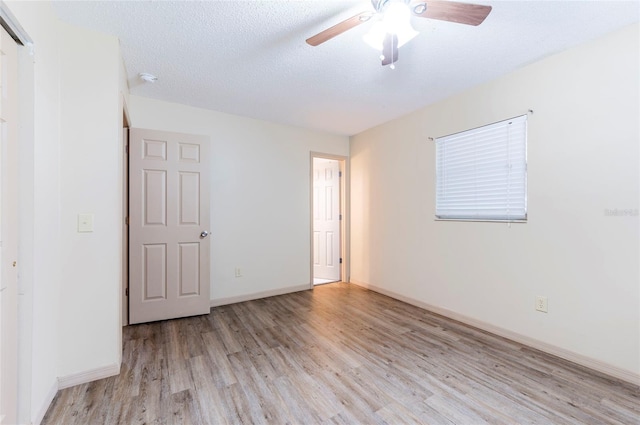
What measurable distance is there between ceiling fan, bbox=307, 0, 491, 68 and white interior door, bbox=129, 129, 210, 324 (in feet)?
6.88

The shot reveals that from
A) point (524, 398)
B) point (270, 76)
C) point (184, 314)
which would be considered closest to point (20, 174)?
point (270, 76)

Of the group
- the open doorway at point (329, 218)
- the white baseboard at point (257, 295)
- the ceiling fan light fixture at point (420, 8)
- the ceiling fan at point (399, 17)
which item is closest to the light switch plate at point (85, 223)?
the white baseboard at point (257, 295)

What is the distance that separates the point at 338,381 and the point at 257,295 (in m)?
2.07

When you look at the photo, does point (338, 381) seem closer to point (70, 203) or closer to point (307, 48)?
point (70, 203)


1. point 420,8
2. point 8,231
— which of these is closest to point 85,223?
point 8,231

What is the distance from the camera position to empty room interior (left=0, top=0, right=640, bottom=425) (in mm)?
1589

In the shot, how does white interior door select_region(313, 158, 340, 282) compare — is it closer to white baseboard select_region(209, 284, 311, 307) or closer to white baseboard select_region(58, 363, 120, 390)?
white baseboard select_region(209, 284, 311, 307)

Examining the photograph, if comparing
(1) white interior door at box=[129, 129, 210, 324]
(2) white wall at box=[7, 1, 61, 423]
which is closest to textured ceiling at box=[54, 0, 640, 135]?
(2) white wall at box=[7, 1, 61, 423]

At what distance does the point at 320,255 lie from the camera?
4965 mm

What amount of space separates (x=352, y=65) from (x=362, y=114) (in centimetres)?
121

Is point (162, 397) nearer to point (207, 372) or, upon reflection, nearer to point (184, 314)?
point (207, 372)

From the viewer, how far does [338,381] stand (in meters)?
1.92

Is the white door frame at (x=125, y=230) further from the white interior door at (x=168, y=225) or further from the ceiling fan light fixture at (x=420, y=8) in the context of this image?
the ceiling fan light fixture at (x=420, y=8)

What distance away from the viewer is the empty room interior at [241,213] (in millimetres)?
1589
